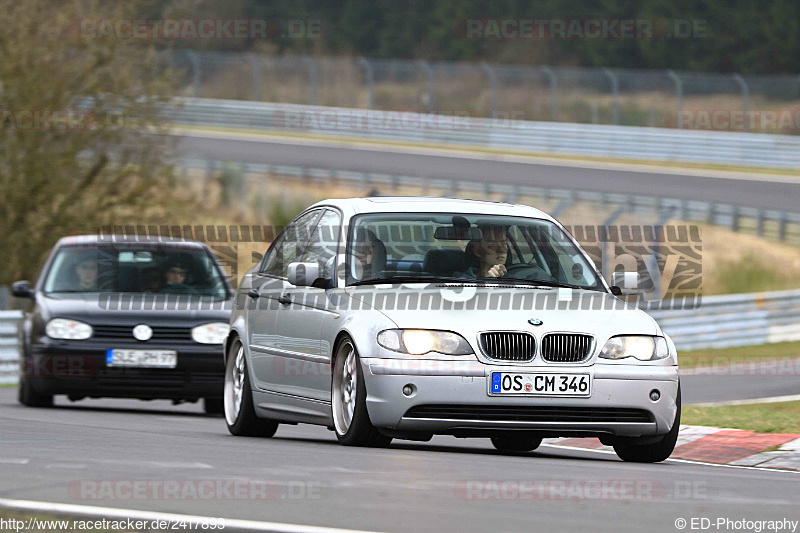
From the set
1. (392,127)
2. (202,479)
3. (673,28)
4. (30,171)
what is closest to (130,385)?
(202,479)

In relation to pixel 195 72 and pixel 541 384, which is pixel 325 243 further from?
pixel 195 72

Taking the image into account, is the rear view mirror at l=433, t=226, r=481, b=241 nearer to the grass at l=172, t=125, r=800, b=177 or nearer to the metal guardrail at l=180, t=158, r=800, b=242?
the metal guardrail at l=180, t=158, r=800, b=242

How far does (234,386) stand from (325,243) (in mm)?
1666

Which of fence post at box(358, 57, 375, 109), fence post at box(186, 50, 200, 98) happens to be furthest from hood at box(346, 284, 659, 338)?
fence post at box(186, 50, 200, 98)

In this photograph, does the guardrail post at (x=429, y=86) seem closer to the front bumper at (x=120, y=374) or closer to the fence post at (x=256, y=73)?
the fence post at (x=256, y=73)

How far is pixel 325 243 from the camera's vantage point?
36.0 feet

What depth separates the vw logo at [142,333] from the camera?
569 inches

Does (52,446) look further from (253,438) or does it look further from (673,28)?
(673,28)

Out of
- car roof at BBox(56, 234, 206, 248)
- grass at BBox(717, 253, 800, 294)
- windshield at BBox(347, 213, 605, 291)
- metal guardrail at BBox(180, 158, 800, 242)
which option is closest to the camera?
windshield at BBox(347, 213, 605, 291)

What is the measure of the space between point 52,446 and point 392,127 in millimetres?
39629

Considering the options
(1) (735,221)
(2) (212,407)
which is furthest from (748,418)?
(1) (735,221)

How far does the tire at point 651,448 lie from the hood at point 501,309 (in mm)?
638

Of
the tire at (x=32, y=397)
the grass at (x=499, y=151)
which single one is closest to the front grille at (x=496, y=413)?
the tire at (x=32, y=397)

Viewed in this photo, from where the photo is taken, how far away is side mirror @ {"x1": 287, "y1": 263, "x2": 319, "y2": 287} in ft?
33.9
